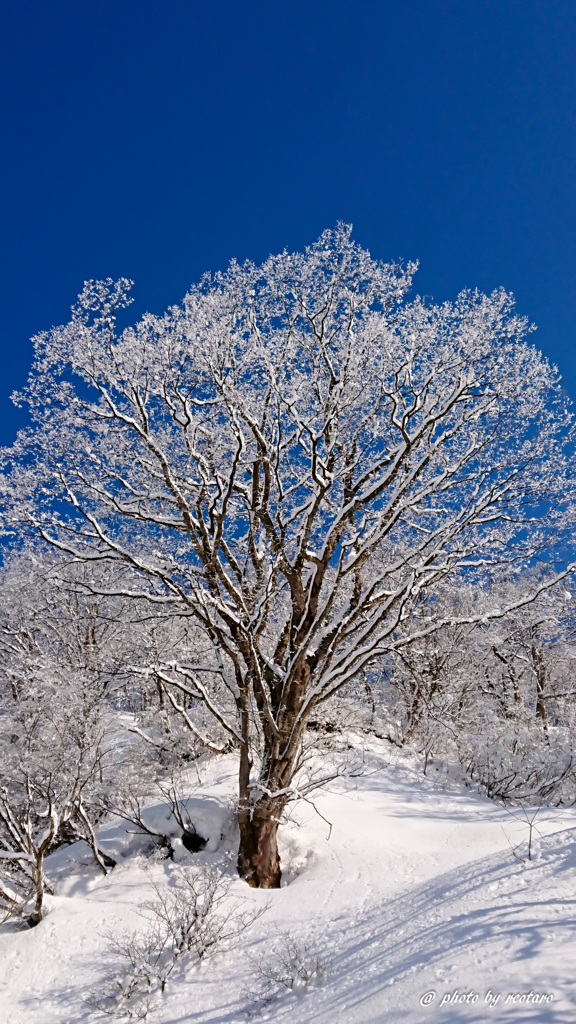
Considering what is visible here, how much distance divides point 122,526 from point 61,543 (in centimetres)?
111

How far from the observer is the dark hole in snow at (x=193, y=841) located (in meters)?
8.62

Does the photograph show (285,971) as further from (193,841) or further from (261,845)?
(193,841)

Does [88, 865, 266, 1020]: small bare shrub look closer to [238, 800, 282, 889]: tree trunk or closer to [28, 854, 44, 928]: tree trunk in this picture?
[238, 800, 282, 889]: tree trunk

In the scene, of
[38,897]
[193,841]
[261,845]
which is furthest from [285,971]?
[193,841]

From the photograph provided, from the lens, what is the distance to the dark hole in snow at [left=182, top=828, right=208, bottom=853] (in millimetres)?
8617

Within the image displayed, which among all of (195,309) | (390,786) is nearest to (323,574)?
(195,309)

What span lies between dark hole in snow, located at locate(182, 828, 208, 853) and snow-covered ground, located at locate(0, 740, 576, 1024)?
12cm

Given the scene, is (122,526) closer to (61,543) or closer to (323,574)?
(61,543)

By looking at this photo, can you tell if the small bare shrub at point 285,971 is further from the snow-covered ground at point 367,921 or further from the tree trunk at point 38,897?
the tree trunk at point 38,897

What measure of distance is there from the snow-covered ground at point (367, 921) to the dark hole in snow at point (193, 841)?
0.39ft

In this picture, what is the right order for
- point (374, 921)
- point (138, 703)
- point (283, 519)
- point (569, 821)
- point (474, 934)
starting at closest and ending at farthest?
point (474, 934) → point (374, 921) → point (569, 821) → point (283, 519) → point (138, 703)

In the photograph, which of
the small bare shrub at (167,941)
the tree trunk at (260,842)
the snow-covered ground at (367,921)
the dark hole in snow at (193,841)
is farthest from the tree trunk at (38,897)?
the tree trunk at (260,842)

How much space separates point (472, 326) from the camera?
8.77 m

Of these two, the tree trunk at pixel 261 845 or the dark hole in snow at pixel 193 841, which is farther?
the dark hole in snow at pixel 193 841
